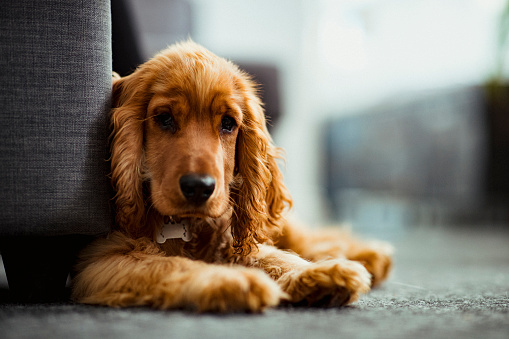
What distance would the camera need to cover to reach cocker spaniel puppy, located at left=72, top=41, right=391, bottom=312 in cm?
124

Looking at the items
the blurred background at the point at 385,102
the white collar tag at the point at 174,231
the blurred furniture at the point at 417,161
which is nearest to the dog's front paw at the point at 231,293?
the white collar tag at the point at 174,231

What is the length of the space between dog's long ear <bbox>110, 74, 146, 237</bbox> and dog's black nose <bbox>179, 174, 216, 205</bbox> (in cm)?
21

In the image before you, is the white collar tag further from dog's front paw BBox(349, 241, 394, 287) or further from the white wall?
the white wall

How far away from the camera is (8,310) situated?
121 cm

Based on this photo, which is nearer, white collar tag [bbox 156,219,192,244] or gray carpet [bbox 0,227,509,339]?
gray carpet [bbox 0,227,509,339]

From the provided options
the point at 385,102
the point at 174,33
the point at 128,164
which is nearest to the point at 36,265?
the point at 128,164

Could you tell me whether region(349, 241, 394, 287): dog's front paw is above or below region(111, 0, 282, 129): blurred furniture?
below

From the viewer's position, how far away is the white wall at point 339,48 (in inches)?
231

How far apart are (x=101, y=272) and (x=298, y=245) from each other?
94 cm

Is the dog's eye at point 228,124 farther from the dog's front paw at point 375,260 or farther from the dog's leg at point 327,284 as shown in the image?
the dog's front paw at point 375,260

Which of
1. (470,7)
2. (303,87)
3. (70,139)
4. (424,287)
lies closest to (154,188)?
(70,139)

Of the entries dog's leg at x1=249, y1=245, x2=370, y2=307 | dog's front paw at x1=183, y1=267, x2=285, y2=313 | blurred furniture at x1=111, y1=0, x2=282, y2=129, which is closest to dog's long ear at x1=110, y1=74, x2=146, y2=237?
dog's front paw at x1=183, y1=267, x2=285, y2=313

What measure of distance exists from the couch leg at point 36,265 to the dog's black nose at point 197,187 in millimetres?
382

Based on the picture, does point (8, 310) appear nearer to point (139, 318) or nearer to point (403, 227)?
point (139, 318)
